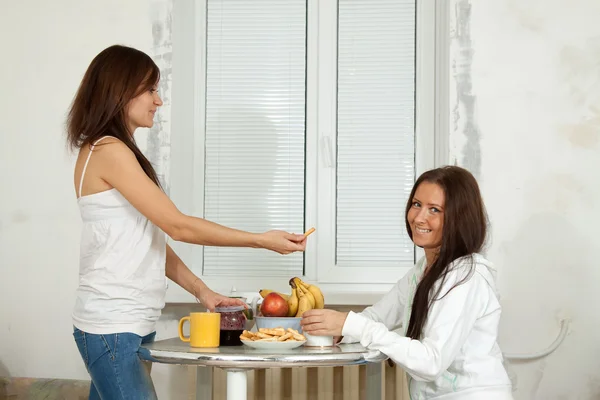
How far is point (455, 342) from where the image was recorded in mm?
1888

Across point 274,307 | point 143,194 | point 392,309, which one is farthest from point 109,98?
point 392,309

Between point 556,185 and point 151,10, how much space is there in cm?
186

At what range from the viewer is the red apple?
204 cm

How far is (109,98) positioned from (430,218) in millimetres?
944

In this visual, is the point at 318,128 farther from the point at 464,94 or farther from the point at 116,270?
the point at 116,270

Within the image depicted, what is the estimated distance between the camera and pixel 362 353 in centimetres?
179

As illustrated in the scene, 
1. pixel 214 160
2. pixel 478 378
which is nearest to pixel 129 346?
pixel 478 378

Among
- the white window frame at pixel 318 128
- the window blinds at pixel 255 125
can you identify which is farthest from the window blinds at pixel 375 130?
the window blinds at pixel 255 125

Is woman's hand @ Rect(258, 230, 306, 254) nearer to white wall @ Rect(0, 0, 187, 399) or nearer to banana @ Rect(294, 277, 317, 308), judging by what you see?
banana @ Rect(294, 277, 317, 308)

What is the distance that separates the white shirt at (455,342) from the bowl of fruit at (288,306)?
16 centimetres

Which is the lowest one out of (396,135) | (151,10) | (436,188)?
(436,188)

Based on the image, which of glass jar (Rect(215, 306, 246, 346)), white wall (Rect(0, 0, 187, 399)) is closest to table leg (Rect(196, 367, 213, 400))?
glass jar (Rect(215, 306, 246, 346))

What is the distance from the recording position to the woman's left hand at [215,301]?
2116 millimetres

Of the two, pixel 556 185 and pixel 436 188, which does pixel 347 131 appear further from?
pixel 436 188
